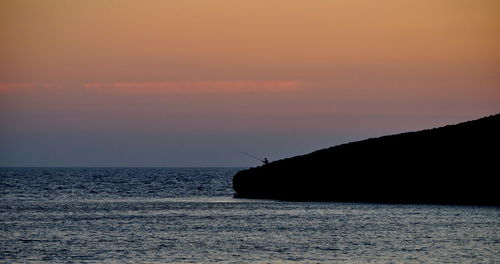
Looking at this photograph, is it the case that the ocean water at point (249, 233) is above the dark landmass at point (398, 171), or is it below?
below

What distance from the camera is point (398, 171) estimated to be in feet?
332

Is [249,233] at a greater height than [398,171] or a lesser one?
lesser

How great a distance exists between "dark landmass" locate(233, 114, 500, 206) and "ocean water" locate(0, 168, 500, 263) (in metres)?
11.8

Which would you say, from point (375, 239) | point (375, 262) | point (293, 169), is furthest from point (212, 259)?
point (293, 169)

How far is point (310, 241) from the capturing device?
51.3m

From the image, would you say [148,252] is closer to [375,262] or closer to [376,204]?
[375,262]

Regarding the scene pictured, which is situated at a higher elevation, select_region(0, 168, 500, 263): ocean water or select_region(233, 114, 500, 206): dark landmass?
select_region(233, 114, 500, 206): dark landmass

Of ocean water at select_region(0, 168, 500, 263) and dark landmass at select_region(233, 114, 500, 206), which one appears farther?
dark landmass at select_region(233, 114, 500, 206)

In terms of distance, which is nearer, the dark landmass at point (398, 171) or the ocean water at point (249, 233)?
the ocean water at point (249, 233)

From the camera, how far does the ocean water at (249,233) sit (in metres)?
44.6

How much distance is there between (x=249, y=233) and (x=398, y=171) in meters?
47.6

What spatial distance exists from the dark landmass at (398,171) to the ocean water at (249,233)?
11797 mm

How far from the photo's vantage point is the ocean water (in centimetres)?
4459

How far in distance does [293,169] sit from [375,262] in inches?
2639
